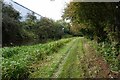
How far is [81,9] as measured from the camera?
16812 millimetres

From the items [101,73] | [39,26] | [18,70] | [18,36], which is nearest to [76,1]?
[101,73]

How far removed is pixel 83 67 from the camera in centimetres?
1348

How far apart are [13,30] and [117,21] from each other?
853 inches

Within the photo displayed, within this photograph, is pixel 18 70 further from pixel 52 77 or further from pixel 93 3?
pixel 93 3

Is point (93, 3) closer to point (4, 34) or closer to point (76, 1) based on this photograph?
point (76, 1)

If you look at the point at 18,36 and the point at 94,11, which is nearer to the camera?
the point at 94,11

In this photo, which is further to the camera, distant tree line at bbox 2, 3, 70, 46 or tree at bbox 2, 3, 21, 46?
distant tree line at bbox 2, 3, 70, 46

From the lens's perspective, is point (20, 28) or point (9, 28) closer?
point (9, 28)

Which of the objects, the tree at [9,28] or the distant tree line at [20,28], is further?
the distant tree line at [20,28]

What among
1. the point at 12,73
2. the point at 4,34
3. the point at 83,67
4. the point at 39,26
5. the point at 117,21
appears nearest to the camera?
the point at 12,73

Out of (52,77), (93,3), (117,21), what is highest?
(93,3)

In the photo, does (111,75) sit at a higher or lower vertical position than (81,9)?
lower

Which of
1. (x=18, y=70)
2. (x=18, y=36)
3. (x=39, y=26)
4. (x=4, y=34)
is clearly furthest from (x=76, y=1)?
(x=39, y=26)

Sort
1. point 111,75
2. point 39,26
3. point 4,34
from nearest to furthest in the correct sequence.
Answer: point 111,75
point 4,34
point 39,26
